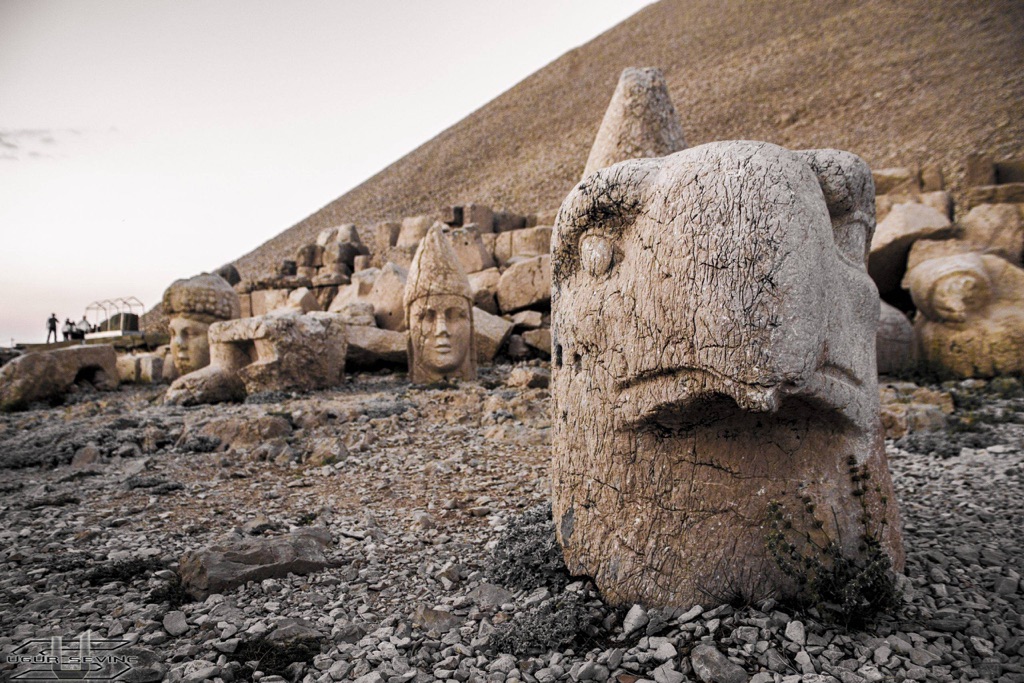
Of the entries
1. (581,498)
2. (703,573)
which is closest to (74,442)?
(581,498)

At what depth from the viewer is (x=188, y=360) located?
32.1ft

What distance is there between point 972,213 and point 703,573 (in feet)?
42.1

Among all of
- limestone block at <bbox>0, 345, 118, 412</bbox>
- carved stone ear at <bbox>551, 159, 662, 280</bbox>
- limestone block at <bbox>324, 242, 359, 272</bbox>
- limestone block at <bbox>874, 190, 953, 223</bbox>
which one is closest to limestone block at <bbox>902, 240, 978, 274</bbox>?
limestone block at <bbox>874, 190, 953, 223</bbox>

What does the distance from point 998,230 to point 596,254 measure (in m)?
12.2

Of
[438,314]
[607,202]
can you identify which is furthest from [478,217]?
[607,202]

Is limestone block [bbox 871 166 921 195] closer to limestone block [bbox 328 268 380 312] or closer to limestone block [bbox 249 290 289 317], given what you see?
limestone block [bbox 328 268 380 312]

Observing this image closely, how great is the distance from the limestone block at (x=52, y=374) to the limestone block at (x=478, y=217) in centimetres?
945

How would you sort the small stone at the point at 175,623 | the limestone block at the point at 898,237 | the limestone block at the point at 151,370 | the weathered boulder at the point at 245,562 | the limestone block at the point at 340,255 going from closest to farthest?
the small stone at the point at 175,623 → the weathered boulder at the point at 245,562 → the limestone block at the point at 898,237 → the limestone block at the point at 151,370 → the limestone block at the point at 340,255

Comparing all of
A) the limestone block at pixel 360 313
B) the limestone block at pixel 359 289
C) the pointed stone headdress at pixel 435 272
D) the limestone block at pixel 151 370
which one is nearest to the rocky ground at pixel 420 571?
the pointed stone headdress at pixel 435 272

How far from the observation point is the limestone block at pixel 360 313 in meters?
11.3

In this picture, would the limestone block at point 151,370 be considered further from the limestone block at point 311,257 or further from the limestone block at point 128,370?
the limestone block at point 311,257

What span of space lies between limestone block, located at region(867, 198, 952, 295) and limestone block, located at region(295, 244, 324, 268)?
15555mm

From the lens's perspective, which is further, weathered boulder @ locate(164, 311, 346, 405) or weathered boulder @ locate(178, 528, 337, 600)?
weathered boulder @ locate(164, 311, 346, 405)

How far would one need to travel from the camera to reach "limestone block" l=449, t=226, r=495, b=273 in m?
14.7
